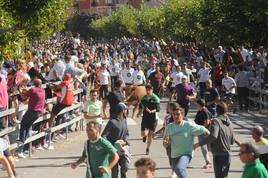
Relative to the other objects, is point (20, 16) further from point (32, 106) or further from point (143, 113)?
point (143, 113)

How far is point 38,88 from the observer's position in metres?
17.5

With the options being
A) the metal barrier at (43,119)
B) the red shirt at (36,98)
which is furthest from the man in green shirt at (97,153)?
the red shirt at (36,98)

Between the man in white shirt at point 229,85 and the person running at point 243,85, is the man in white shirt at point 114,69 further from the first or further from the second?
the man in white shirt at point 229,85

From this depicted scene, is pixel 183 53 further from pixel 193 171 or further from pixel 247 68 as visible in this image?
pixel 193 171

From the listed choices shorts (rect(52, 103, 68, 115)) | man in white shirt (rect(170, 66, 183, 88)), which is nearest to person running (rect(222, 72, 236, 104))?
man in white shirt (rect(170, 66, 183, 88))

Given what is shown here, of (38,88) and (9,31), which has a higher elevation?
(9,31)

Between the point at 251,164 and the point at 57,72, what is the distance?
1474cm

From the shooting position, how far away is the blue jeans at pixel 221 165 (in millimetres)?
12453

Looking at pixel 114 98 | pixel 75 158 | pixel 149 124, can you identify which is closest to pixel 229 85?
pixel 149 124

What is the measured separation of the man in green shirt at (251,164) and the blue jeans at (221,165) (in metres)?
3.49

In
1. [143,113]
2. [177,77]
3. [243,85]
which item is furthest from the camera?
[243,85]

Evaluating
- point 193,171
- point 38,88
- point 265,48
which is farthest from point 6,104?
point 265,48

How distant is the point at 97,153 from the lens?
10.5 meters

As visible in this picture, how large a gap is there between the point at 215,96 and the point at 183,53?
29062 mm
